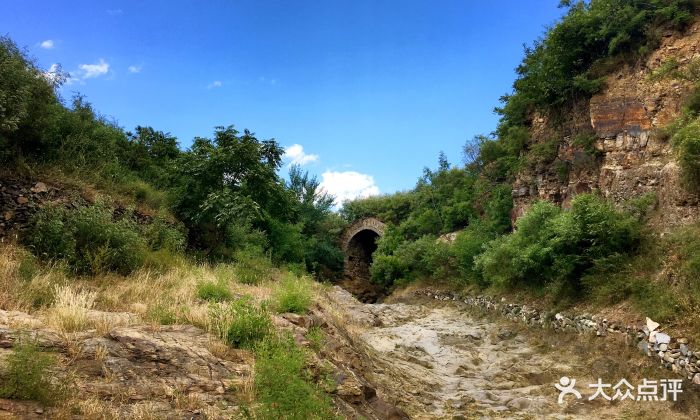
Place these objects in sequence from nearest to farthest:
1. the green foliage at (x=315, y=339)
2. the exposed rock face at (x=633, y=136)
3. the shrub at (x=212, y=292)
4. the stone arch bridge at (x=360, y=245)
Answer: the green foliage at (x=315, y=339) → the shrub at (x=212, y=292) → the exposed rock face at (x=633, y=136) → the stone arch bridge at (x=360, y=245)

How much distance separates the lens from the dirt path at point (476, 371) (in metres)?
6.15

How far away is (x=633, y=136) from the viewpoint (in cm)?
1176

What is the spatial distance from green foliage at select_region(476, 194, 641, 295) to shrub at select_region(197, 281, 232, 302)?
23.6 feet

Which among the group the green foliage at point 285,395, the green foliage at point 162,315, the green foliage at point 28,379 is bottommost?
the green foliage at point 28,379

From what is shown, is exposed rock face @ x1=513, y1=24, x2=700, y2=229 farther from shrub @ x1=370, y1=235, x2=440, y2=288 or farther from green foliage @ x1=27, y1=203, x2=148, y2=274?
green foliage @ x1=27, y1=203, x2=148, y2=274

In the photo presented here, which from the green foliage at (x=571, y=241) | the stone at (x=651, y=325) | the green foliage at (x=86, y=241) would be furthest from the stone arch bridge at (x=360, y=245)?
the stone at (x=651, y=325)

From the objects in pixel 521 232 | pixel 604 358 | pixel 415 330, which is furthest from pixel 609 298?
pixel 415 330

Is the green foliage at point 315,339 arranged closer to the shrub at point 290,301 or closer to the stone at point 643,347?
the shrub at point 290,301

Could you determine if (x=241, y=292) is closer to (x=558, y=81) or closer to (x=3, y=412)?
(x=3, y=412)

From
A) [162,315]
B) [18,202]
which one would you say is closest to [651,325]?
[162,315]

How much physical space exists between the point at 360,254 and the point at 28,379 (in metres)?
29.6

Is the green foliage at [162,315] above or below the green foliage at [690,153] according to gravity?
below

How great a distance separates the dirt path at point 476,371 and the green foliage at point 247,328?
6.60 feet

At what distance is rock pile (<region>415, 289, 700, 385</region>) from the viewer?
237 inches
